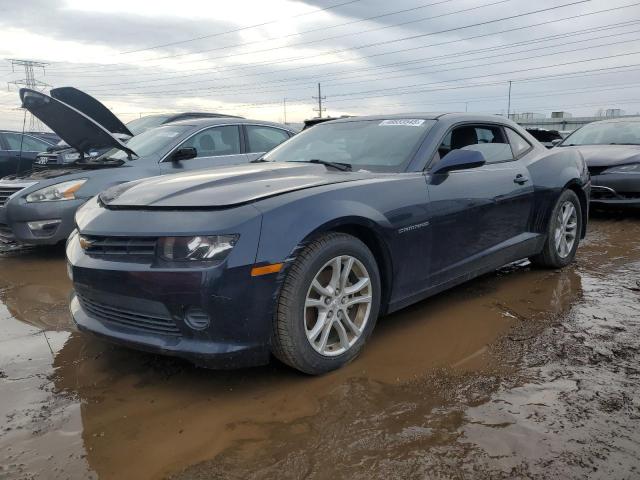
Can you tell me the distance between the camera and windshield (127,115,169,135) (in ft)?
32.4

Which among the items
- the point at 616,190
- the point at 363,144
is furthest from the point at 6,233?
the point at 616,190

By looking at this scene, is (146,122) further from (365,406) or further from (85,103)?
(365,406)

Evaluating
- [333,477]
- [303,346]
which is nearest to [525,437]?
[333,477]

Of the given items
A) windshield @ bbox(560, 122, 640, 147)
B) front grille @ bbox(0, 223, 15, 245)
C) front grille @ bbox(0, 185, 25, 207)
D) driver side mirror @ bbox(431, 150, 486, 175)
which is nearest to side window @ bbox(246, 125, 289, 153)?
front grille @ bbox(0, 185, 25, 207)

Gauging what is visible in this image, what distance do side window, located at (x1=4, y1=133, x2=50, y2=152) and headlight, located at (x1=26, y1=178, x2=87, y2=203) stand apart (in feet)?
17.7

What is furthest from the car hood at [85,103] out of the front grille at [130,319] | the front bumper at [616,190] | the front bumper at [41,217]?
the front bumper at [616,190]

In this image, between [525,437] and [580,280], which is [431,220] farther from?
[580,280]

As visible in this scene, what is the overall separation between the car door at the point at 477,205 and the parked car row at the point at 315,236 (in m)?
0.01

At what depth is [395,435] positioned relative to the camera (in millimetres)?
2213

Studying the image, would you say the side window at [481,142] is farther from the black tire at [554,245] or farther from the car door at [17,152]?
the car door at [17,152]

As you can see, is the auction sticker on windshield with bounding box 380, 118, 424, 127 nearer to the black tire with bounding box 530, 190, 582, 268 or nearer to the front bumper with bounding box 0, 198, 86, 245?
the black tire with bounding box 530, 190, 582, 268

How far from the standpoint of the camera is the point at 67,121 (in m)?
5.10

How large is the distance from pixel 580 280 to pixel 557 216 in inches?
23.0

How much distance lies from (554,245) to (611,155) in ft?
12.0
